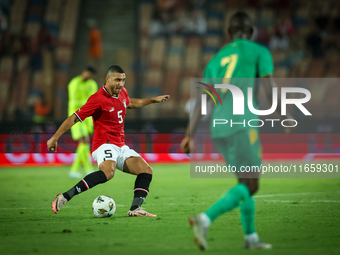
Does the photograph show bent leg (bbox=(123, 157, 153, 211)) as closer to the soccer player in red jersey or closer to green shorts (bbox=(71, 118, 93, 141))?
the soccer player in red jersey

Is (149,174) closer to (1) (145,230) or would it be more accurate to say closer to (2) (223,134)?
(1) (145,230)

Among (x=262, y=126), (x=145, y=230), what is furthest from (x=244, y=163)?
(x=262, y=126)

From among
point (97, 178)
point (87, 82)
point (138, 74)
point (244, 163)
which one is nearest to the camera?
point (244, 163)

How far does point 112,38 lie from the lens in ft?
73.5

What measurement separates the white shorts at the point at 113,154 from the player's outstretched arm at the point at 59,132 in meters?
0.59

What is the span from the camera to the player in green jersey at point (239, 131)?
4543mm

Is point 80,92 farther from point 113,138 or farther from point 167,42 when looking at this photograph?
A: point 167,42

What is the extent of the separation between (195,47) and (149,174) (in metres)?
15.9

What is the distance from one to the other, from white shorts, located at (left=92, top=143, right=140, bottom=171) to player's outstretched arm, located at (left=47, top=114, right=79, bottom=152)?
1.95 ft

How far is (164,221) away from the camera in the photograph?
6426 mm

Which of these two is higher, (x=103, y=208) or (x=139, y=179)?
(x=139, y=179)

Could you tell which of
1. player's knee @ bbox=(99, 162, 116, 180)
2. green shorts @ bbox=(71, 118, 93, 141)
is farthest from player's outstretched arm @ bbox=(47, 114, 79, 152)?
green shorts @ bbox=(71, 118, 93, 141)

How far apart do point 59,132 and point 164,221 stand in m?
1.68

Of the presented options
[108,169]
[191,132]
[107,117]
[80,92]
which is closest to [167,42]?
[80,92]
